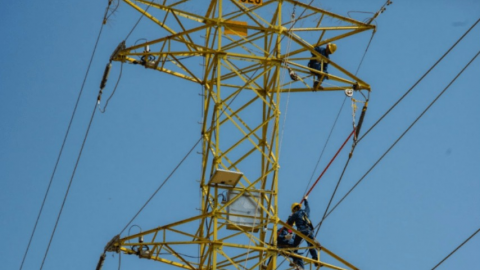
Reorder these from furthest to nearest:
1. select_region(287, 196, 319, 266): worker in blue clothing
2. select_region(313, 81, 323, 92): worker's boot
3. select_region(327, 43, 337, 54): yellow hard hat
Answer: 1. select_region(327, 43, 337, 54): yellow hard hat
2. select_region(313, 81, 323, 92): worker's boot
3. select_region(287, 196, 319, 266): worker in blue clothing

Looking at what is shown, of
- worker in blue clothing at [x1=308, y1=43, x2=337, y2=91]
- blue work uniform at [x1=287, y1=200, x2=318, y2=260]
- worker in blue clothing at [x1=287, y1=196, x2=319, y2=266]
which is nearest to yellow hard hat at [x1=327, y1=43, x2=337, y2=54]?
worker in blue clothing at [x1=308, y1=43, x2=337, y2=91]

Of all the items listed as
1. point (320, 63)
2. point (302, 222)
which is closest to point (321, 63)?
point (320, 63)

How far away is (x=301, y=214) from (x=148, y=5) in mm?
6508

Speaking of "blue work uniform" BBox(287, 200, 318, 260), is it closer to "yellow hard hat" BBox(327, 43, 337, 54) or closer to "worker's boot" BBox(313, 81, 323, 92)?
"worker's boot" BBox(313, 81, 323, 92)

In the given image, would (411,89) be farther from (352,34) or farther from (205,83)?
(205,83)

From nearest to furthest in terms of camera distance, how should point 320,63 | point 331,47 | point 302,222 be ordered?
1. point 302,222
2. point 320,63
3. point 331,47

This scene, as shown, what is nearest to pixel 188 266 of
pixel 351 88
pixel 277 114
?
pixel 277 114

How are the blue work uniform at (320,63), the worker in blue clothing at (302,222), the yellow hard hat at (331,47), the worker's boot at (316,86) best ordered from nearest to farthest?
the worker in blue clothing at (302,222) → the blue work uniform at (320,63) → the worker's boot at (316,86) → the yellow hard hat at (331,47)

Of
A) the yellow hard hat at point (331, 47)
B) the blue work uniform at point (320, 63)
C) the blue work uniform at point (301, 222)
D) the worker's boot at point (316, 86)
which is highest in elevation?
the yellow hard hat at point (331, 47)

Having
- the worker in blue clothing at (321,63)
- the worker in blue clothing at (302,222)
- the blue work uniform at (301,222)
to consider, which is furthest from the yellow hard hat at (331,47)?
the blue work uniform at (301,222)

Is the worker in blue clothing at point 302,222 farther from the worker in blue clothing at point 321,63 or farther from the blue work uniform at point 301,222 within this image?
the worker in blue clothing at point 321,63

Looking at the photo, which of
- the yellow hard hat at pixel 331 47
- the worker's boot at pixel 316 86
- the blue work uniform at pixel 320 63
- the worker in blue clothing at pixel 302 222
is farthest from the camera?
the yellow hard hat at pixel 331 47

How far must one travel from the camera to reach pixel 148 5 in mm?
29156

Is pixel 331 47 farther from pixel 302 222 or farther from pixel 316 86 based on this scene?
pixel 302 222
